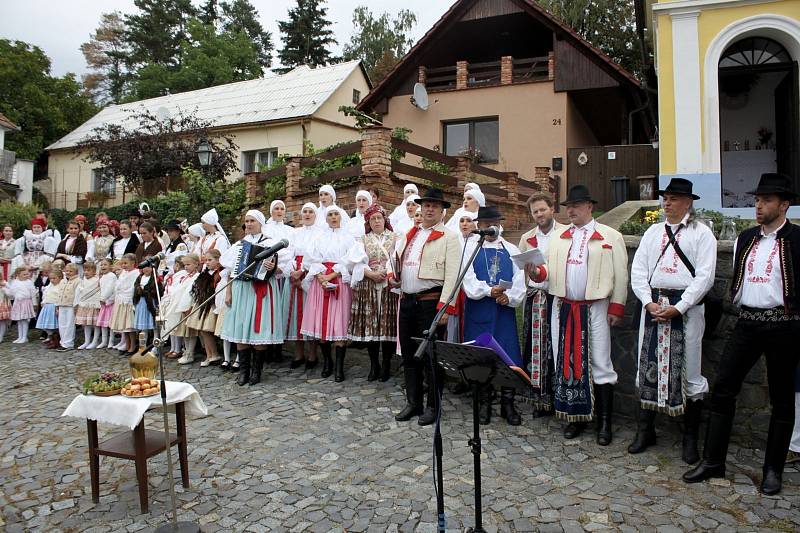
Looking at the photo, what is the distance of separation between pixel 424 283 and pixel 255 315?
2.42m

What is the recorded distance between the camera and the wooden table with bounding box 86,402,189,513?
403 cm

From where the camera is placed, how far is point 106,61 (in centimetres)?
4306

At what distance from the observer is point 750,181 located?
42.6 ft

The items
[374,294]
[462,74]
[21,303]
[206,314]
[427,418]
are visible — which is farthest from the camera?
[462,74]

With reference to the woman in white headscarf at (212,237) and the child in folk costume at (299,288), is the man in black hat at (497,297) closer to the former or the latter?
the child in folk costume at (299,288)

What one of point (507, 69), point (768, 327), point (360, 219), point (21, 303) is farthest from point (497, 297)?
point (507, 69)

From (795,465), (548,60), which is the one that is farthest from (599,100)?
(795,465)

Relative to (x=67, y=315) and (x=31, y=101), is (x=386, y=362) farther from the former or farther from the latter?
(x=31, y=101)

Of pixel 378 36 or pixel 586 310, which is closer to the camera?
pixel 586 310

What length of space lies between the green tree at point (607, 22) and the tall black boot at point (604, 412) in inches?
949

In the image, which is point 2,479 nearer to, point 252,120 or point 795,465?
point 795,465

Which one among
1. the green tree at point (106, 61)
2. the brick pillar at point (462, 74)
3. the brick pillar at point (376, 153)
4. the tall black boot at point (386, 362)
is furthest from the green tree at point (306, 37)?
the tall black boot at point (386, 362)

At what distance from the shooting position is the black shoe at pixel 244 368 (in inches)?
280

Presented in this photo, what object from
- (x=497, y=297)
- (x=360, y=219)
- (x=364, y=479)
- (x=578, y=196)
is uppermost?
(x=360, y=219)
